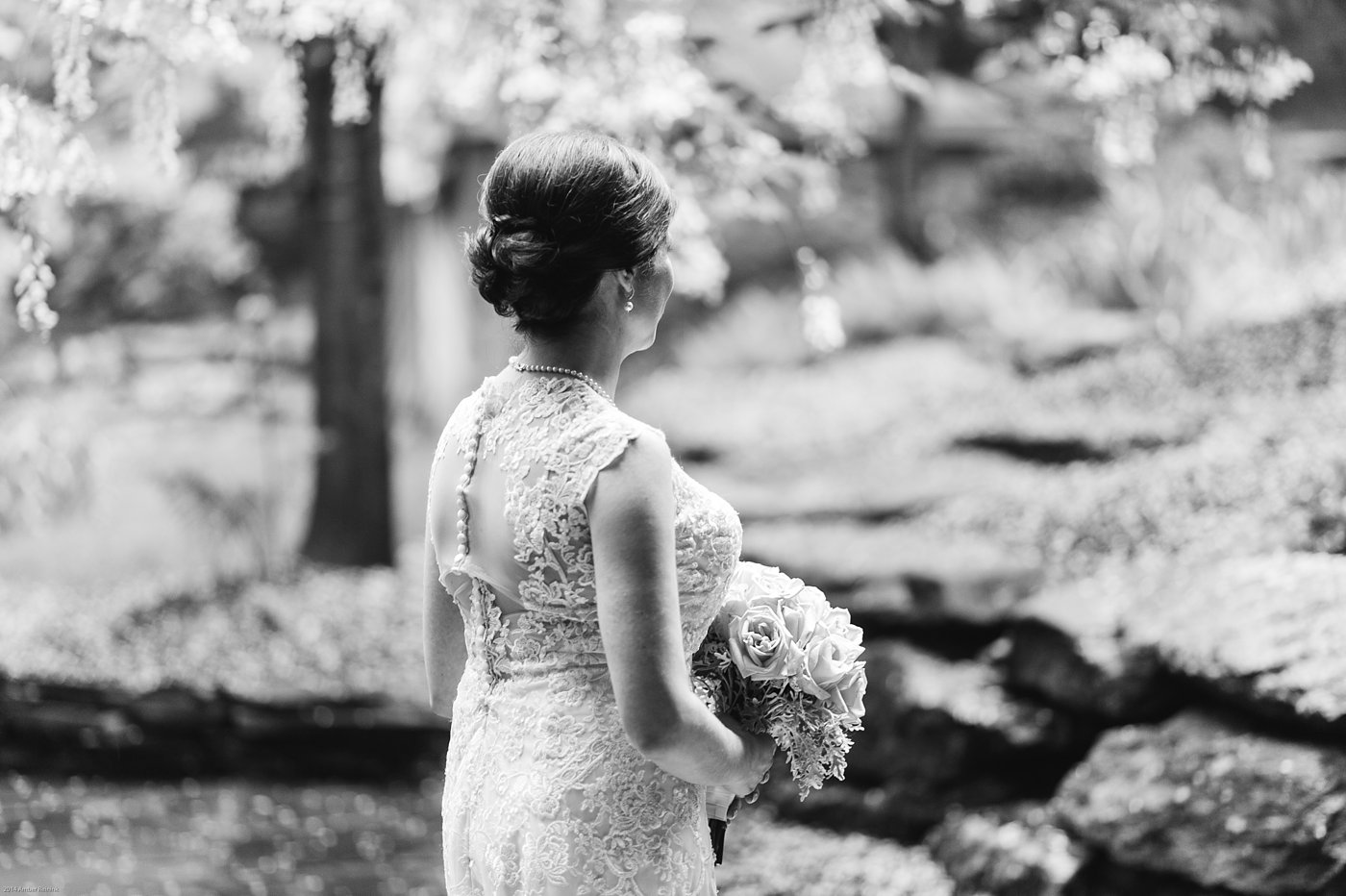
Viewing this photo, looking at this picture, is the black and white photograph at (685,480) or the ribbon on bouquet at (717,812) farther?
the ribbon on bouquet at (717,812)

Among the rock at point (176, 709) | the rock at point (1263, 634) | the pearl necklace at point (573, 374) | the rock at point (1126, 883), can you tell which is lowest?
the rock at point (176, 709)

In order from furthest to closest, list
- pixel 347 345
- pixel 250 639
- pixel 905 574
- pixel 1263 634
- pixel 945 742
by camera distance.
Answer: pixel 347 345 → pixel 250 639 → pixel 905 574 → pixel 945 742 → pixel 1263 634

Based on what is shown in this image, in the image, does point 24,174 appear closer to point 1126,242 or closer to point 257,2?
point 257,2

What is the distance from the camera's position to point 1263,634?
4.28m

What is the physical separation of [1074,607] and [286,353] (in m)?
10.3

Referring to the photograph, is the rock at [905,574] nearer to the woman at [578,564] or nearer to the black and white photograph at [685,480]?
the black and white photograph at [685,480]

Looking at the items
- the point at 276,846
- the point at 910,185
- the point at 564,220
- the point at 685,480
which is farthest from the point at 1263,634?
the point at 910,185

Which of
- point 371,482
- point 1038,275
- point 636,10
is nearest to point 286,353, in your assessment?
point 371,482

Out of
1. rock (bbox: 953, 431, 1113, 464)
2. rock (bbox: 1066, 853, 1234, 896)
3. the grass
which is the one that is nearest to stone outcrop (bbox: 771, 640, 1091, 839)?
rock (bbox: 1066, 853, 1234, 896)

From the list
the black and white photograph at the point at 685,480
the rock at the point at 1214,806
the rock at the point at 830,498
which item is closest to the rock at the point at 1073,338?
the black and white photograph at the point at 685,480

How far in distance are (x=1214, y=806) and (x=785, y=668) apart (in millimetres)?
2514

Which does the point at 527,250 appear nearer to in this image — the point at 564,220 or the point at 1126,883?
the point at 564,220

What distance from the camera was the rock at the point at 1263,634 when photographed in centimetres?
398

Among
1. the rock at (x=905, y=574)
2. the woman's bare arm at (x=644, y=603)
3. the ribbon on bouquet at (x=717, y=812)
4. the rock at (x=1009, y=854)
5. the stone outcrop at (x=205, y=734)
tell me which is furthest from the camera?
the stone outcrop at (x=205, y=734)
